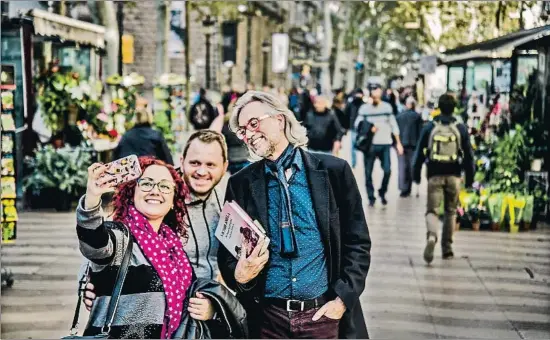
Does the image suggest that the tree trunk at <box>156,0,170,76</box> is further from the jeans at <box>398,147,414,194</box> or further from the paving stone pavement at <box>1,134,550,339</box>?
the paving stone pavement at <box>1,134,550,339</box>

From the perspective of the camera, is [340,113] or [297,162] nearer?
[297,162]

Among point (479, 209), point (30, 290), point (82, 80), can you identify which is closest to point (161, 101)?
point (82, 80)

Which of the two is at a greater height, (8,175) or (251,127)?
(251,127)

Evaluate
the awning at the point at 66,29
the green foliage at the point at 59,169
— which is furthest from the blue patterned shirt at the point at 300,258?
the green foliage at the point at 59,169

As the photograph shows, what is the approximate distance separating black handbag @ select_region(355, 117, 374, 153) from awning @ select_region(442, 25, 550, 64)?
165cm

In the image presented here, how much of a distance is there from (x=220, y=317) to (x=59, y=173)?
925 centimetres

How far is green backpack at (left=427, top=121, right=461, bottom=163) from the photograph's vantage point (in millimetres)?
9883

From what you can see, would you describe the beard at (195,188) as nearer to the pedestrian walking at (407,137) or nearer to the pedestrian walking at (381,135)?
the pedestrian walking at (381,135)

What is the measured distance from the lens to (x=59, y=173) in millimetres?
13977

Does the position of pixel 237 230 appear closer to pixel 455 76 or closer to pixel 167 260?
pixel 167 260

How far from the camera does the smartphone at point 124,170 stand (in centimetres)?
488

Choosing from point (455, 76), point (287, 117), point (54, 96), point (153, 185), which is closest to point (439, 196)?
point (287, 117)

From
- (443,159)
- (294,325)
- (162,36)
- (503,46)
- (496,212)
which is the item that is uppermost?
(162,36)

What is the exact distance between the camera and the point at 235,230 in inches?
→ 196
